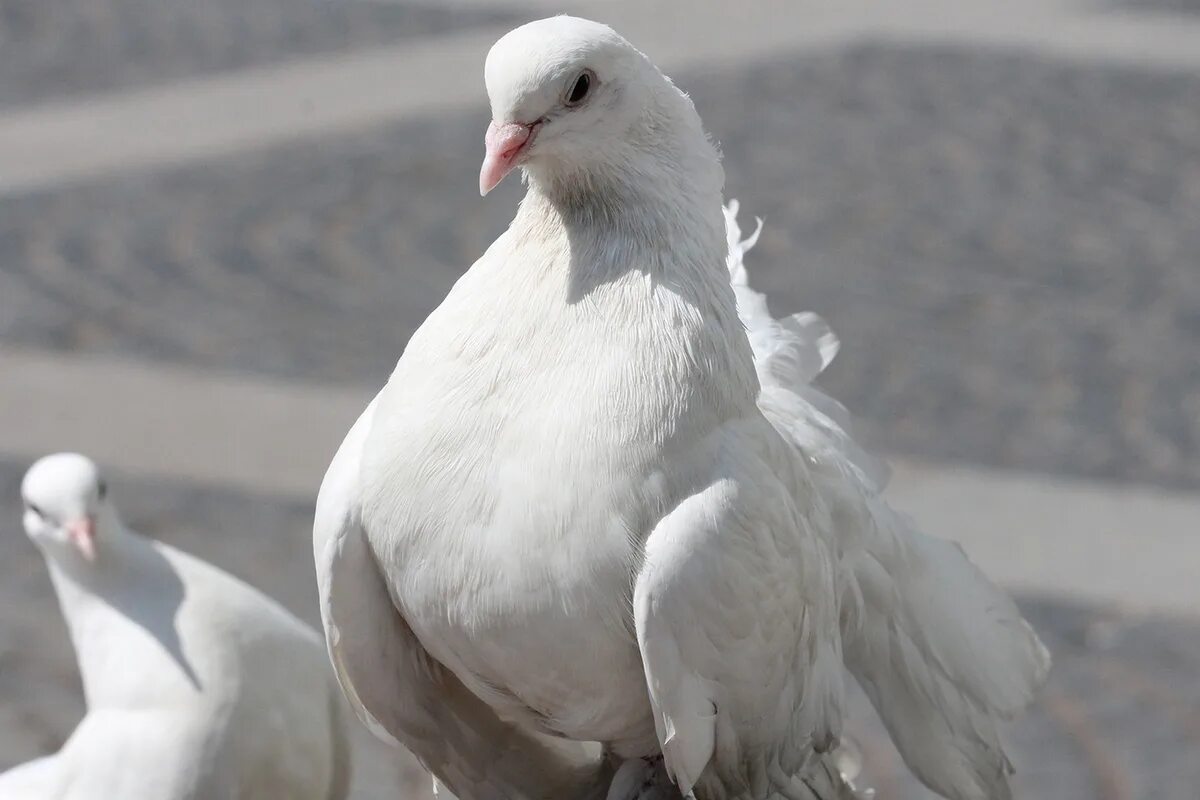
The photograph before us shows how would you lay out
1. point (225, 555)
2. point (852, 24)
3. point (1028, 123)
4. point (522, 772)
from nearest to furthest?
1. point (522, 772)
2. point (225, 555)
3. point (1028, 123)
4. point (852, 24)

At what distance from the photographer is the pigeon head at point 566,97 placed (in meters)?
2.35

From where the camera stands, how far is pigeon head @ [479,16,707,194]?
235 centimetres

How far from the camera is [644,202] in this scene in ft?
8.18

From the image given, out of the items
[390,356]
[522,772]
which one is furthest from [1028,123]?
[522,772]

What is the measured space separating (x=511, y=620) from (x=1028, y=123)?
6.13 meters

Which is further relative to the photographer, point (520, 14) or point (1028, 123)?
point (520, 14)

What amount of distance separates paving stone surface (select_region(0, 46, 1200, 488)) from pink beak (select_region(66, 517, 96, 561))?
8.96 ft

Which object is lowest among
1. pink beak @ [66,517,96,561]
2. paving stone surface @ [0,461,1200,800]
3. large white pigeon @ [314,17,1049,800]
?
paving stone surface @ [0,461,1200,800]

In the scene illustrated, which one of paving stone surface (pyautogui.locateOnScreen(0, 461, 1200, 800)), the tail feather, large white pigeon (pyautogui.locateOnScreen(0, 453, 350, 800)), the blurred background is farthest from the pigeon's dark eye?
paving stone surface (pyautogui.locateOnScreen(0, 461, 1200, 800))

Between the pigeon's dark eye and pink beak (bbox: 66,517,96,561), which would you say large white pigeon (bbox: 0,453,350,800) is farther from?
the pigeon's dark eye

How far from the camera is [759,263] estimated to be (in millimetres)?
→ 6793

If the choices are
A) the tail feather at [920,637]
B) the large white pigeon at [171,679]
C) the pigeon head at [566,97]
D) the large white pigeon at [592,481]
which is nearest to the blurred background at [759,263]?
the tail feather at [920,637]

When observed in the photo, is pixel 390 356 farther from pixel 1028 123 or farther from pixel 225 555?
pixel 1028 123

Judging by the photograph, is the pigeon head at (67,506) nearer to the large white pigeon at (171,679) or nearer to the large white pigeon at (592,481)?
the large white pigeon at (171,679)
